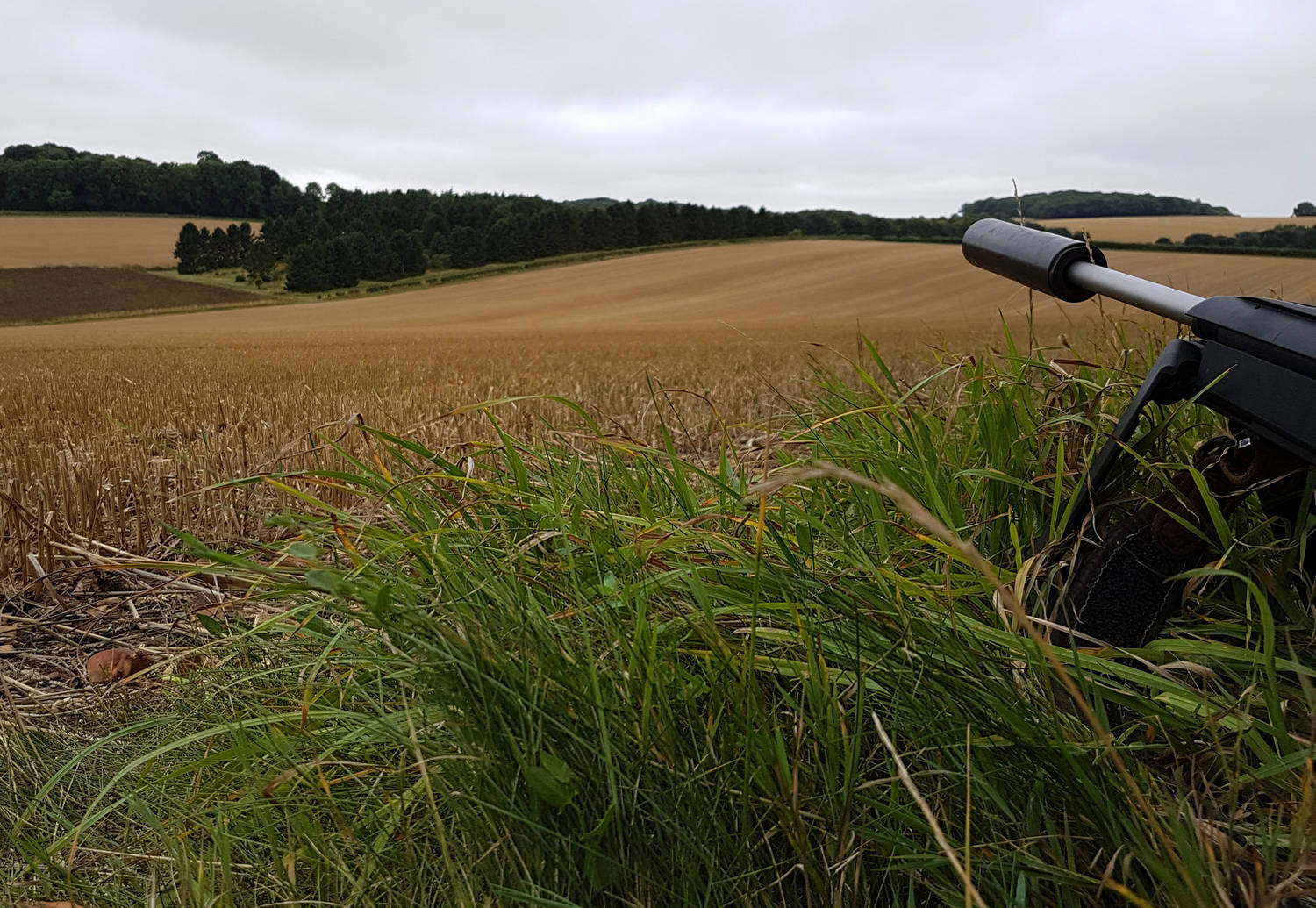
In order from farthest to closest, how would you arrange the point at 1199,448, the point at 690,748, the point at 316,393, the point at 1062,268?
the point at 316,393
the point at 1062,268
the point at 1199,448
the point at 690,748

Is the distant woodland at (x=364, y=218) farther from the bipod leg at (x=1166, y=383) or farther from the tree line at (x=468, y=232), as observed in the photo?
the bipod leg at (x=1166, y=383)

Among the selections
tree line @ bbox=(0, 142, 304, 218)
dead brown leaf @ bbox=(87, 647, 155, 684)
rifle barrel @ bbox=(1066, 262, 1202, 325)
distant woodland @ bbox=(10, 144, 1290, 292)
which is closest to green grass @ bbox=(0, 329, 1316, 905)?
rifle barrel @ bbox=(1066, 262, 1202, 325)

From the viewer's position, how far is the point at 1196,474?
128cm

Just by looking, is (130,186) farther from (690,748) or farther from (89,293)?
(690,748)

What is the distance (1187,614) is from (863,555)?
2.42 feet

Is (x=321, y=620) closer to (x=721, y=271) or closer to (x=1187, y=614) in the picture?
(x=1187, y=614)

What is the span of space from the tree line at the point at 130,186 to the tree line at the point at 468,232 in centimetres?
817

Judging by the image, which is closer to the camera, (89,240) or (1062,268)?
(1062,268)

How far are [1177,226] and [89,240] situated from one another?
82.5m

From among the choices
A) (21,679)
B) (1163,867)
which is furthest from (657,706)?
(21,679)

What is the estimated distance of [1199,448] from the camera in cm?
138

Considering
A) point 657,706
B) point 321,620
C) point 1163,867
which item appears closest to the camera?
point 1163,867

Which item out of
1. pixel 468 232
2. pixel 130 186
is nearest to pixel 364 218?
pixel 468 232

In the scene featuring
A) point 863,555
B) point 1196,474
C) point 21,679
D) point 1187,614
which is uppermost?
point 1196,474
